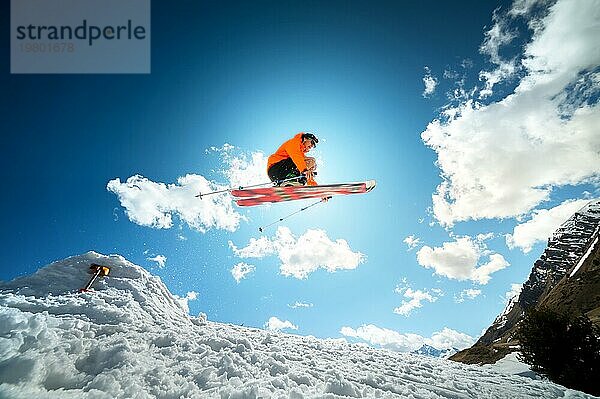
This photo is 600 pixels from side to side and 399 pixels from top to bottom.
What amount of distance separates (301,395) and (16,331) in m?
4.52

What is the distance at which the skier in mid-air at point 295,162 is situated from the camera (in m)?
13.4

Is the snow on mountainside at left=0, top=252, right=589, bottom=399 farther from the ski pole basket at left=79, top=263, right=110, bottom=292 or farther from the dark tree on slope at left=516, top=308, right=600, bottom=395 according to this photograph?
the dark tree on slope at left=516, top=308, right=600, bottom=395

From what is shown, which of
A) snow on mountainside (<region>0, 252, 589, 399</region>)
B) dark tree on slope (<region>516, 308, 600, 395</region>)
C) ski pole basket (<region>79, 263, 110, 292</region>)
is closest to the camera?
snow on mountainside (<region>0, 252, 589, 399</region>)

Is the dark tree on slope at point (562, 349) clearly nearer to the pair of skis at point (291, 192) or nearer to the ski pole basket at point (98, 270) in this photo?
the pair of skis at point (291, 192)

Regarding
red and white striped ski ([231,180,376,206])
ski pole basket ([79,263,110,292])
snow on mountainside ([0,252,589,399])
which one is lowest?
snow on mountainside ([0,252,589,399])

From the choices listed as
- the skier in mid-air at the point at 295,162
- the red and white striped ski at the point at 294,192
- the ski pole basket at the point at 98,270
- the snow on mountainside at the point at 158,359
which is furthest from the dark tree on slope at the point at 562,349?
the ski pole basket at the point at 98,270

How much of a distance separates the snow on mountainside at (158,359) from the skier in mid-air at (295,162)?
7.01 metres

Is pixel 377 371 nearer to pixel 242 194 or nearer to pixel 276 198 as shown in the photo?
pixel 276 198

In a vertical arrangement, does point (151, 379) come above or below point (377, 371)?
above

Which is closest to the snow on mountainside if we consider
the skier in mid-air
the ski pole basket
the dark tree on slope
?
the ski pole basket

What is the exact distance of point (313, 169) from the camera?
47.3 feet

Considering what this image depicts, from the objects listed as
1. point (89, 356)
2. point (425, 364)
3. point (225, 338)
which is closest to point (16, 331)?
point (89, 356)

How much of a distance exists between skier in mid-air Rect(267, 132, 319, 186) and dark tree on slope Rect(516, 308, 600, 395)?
12.7 m

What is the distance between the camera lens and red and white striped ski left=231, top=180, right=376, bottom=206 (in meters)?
15.3
